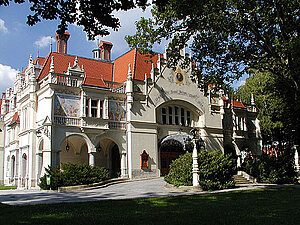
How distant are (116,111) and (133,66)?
553cm

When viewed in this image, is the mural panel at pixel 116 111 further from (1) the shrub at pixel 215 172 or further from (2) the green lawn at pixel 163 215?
(2) the green lawn at pixel 163 215

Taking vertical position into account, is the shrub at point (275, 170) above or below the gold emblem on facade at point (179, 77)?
below

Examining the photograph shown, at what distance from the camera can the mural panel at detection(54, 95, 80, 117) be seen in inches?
1098

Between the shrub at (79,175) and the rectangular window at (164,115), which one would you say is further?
the rectangular window at (164,115)

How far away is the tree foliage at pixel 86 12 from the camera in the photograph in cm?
834

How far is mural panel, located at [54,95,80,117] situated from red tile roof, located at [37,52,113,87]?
300 centimetres

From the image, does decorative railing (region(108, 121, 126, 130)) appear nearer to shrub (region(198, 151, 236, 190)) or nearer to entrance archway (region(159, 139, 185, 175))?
entrance archway (region(159, 139, 185, 175))

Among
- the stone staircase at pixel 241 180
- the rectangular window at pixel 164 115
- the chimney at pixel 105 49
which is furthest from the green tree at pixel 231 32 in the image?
the chimney at pixel 105 49

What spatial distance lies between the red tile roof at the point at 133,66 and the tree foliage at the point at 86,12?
77.9ft

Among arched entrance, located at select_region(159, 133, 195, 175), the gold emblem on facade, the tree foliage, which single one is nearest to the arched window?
arched entrance, located at select_region(159, 133, 195, 175)

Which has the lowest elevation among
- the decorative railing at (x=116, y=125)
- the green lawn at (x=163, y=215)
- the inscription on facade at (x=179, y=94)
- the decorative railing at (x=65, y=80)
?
the green lawn at (x=163, y=215)

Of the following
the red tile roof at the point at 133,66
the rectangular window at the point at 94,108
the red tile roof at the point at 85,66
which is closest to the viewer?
the rectangular window at the point at 94,108

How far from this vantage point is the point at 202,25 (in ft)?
62.2

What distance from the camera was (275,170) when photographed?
26.0 metres
